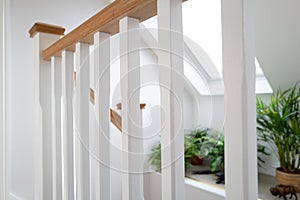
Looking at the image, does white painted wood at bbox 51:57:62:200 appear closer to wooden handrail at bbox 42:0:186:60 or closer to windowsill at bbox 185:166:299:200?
wooden handrail at bbox 42:0:186:60

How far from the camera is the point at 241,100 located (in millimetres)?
373

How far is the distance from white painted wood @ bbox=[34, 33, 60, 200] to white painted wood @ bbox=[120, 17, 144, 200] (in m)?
0.58

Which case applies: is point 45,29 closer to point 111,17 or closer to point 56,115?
point 56,115

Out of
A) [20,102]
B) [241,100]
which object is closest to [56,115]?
[241,100]

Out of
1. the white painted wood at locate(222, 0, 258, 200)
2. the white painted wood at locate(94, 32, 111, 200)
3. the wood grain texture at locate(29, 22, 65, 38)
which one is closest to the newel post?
the wood grain texture at locate(29, 22, 65, 38)

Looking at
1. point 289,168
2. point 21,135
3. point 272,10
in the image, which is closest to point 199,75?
point 272,10

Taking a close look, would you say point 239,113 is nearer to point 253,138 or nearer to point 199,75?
point 253,138

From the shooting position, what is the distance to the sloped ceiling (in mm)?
1569

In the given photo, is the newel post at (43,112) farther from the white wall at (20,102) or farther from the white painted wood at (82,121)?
the white wall at (20,102)

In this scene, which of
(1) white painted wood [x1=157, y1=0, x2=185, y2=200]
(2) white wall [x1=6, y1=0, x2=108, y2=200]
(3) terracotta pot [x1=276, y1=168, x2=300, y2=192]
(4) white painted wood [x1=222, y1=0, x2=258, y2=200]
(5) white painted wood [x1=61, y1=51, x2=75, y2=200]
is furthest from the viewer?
(2) white wall [x1=6, y1=0, x2=108, y2=200]

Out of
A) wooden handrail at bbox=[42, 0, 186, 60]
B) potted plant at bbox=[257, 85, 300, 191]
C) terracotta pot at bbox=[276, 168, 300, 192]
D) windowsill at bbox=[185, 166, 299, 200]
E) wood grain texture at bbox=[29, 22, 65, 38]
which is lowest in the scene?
windowsill at bbox=[185, 166, 299, 200]

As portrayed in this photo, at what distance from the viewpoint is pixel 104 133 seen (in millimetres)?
680

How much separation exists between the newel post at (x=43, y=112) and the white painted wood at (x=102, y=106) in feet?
1.48

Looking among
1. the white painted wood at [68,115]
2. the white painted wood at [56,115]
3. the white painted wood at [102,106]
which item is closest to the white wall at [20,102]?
the white painted wood at [56,115]
